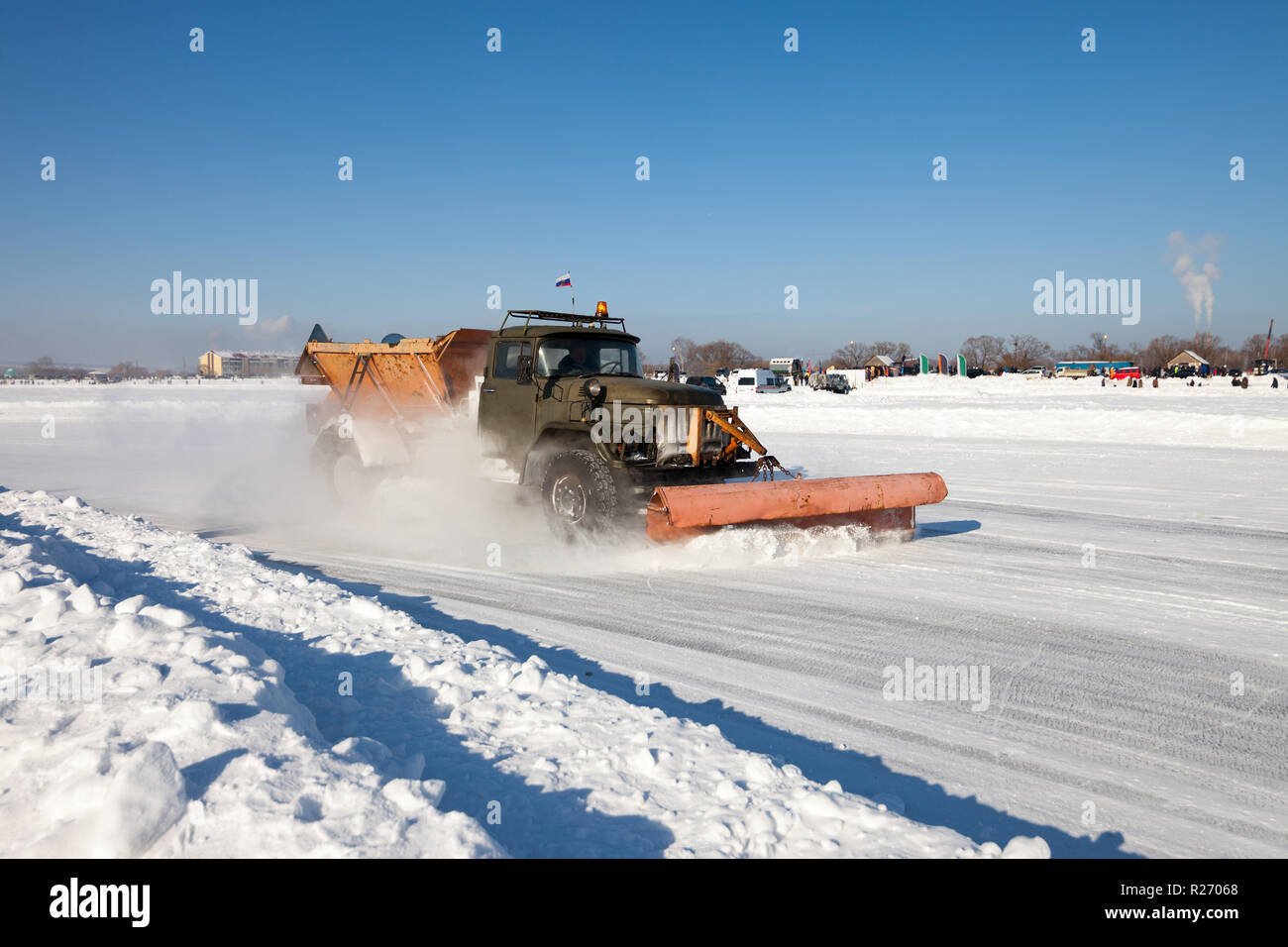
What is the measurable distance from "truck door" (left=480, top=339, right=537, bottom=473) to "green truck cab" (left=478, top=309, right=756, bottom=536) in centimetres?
1

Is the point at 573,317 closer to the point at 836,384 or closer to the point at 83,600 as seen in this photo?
the point at 83,600

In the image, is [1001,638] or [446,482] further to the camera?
[446,482]

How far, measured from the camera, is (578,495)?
27.0 ft

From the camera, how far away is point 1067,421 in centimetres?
2395

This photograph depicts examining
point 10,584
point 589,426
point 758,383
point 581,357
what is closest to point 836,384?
point 758,383

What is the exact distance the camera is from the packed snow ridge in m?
2.64

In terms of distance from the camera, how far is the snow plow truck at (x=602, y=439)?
7.85 m

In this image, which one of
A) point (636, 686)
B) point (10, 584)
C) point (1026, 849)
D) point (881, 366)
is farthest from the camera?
point (881, 366)

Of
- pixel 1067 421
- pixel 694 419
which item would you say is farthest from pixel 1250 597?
pixel 1067 421

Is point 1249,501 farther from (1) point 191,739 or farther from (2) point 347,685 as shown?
(1) point 191,739

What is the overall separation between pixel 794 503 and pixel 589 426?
7.21ft

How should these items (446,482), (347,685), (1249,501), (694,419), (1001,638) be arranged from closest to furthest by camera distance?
(347,685) < (1001,638) < (694,419) < (446,482) < (1249,501)

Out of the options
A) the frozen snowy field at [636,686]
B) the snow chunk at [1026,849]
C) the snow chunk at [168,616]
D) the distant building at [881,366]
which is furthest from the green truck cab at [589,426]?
the distant building at [881,366]
